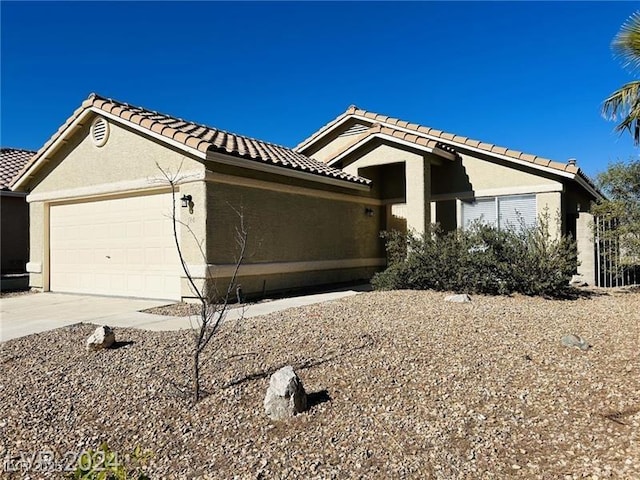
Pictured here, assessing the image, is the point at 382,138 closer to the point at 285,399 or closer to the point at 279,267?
the point at 279,267

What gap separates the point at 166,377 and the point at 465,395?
133 inches

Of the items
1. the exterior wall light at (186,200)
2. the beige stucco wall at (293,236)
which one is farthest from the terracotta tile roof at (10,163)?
the beige stucco wall at (293,236)

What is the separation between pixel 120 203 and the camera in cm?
1263

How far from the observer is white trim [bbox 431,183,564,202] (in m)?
13.1

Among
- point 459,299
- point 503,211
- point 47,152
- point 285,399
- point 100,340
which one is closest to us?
point 285,399

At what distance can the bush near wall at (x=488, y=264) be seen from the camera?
34.4 ft

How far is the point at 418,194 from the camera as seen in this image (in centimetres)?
1407

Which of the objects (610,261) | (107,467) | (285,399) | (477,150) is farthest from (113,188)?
(610,261)

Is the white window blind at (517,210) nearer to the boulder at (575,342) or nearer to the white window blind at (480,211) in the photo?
the white window blind at (480,211)

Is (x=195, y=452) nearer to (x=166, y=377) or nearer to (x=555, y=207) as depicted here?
(x=166, y=377)

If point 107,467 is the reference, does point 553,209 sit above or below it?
above

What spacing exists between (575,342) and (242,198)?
756 cm

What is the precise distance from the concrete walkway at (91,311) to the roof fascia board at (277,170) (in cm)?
314

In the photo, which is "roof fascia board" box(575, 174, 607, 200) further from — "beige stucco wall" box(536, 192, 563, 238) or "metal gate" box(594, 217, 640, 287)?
"metal gate" box(594, 217, 640, 287)
